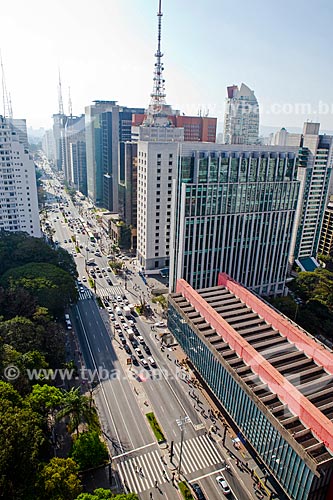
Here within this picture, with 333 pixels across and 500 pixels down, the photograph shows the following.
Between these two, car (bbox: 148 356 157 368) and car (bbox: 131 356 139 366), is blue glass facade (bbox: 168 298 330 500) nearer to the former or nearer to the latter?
car (bbox: 148 356 157 368)

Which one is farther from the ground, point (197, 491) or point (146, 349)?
point (146, 349)

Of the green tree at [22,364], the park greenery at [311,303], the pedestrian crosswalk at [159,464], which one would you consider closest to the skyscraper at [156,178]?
the park greenery at [311,303]

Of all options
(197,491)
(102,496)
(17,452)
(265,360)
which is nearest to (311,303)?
(265,360)

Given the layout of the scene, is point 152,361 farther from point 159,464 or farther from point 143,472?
point 143,472

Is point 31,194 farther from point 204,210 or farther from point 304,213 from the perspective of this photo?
point 304,213

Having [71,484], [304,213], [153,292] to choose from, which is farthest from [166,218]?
[71,484]

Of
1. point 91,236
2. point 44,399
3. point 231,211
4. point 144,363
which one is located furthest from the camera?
point 91,236

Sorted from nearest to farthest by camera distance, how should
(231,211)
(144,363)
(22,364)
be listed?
(22,364)
(144,363)
(231,211)
